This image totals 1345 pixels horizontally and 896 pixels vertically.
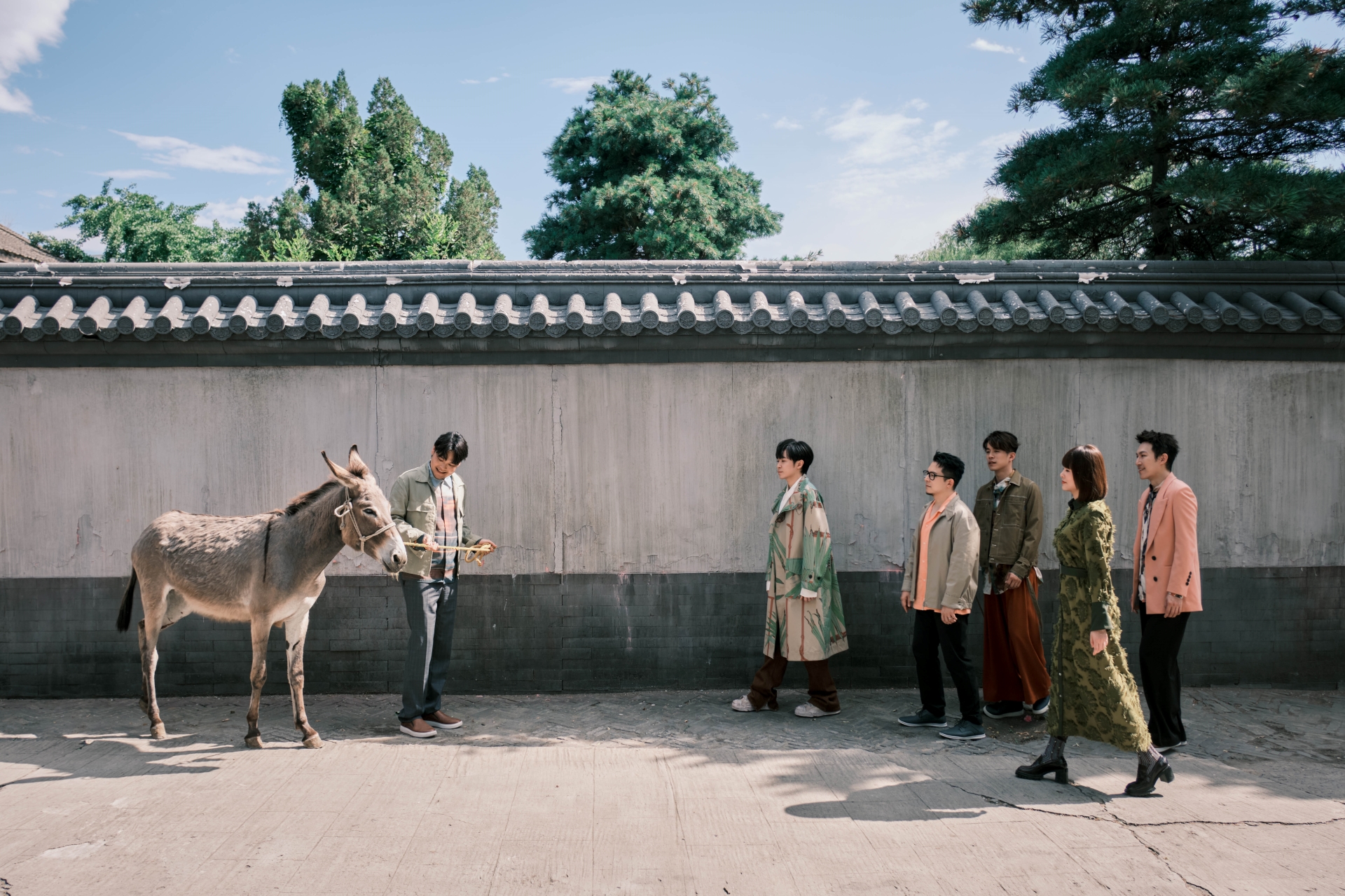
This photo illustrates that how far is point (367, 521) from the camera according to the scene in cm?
540

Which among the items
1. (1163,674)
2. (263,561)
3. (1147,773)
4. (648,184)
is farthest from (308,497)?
(648,184)

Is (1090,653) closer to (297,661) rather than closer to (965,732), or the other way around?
(965,732)

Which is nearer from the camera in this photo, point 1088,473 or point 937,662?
point 1088,473

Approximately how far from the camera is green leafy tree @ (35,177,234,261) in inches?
1352

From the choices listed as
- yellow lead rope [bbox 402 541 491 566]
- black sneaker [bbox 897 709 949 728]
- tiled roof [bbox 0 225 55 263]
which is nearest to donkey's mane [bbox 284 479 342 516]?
yellow lead rope [bbox 402 541 491 566]

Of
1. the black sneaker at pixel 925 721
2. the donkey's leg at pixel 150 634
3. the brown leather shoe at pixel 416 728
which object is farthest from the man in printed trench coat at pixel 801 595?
the donkey's leg at pixel 150 634

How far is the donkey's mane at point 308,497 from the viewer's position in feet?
18.7

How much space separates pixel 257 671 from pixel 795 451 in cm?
386

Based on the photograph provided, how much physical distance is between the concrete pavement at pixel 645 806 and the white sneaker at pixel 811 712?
0.06 meters

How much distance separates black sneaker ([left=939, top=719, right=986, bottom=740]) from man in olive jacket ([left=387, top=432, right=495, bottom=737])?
131 inches

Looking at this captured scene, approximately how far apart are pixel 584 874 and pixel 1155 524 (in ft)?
A: 13.2

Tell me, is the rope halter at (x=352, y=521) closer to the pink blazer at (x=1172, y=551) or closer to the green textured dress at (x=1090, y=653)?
the green textured dress at (x=1090, y=653)

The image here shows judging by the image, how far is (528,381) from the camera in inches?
266

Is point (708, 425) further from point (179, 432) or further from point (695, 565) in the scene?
point (179, 432)
